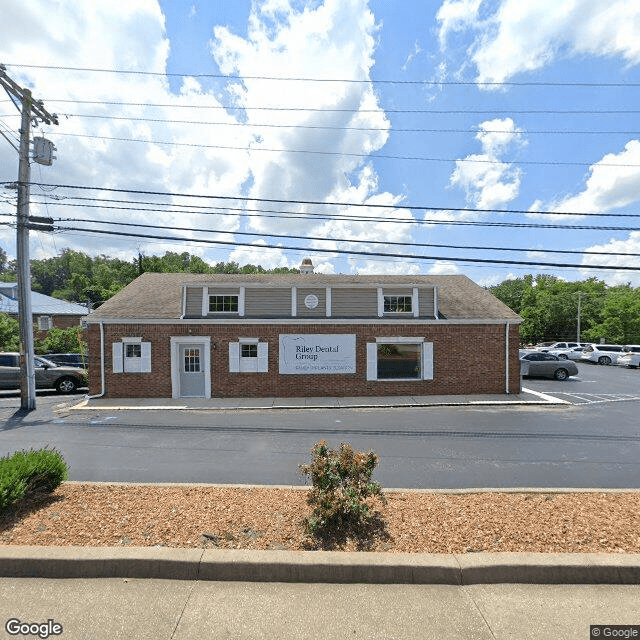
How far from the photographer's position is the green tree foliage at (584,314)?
36906 mm

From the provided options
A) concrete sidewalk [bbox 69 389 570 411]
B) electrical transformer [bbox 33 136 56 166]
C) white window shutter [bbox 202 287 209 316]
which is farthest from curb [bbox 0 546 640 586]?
electrical transformer [bbox 33 136 56 166]

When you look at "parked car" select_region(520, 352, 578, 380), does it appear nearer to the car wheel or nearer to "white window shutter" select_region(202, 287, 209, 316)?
"white window shutter" select_region(202, 287, 209, 316)

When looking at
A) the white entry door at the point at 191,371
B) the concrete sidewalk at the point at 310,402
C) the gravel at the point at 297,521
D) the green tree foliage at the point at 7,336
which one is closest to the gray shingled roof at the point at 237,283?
the white entry door at the point at 191,371

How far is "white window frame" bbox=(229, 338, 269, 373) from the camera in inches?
588

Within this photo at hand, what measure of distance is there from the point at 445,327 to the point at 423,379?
227 centimetres

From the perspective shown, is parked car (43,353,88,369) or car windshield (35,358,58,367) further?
parked car (43,353,88,369)

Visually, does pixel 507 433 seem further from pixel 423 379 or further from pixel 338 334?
pixel 338 334

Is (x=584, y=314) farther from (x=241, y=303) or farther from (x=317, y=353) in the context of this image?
(x=241, y=303)

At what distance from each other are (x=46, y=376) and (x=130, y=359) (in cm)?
482

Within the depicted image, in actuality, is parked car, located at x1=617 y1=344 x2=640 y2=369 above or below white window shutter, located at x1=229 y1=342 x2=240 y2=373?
below

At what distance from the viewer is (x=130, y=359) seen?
14.8 meters

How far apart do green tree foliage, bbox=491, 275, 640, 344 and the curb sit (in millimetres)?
36174

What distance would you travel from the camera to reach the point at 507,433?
9.62 metres

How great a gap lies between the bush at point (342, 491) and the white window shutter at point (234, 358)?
1067 centimetres
